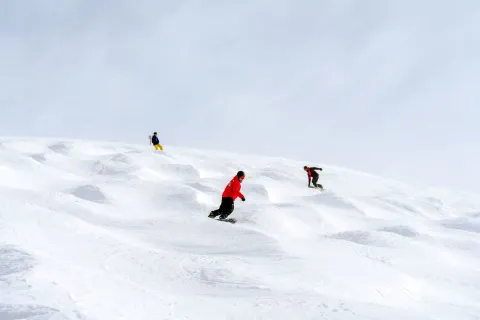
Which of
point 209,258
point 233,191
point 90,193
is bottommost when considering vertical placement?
point 209,258

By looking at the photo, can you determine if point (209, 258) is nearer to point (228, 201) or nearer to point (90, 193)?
point (228, 201)

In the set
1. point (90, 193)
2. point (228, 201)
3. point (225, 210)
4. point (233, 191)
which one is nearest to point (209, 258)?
point (225, 210)

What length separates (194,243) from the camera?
28.6 ft

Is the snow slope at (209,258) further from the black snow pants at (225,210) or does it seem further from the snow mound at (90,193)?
the black snow pants at (225,210)

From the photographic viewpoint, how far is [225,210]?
11.2 metres

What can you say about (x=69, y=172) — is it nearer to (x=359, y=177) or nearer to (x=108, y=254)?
(x=108, y=254)

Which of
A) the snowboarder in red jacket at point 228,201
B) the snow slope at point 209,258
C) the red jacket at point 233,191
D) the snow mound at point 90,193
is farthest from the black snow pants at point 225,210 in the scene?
the snow mound at point 90,193

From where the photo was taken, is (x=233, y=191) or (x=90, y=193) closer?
(x=233, y=191)

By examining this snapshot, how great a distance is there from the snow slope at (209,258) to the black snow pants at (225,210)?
0.51m

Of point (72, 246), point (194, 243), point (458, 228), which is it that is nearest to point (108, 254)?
point (72, 246)

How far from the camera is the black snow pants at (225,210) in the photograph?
1118 centimetres

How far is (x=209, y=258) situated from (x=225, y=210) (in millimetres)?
3901

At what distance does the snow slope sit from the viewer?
4.95 metres

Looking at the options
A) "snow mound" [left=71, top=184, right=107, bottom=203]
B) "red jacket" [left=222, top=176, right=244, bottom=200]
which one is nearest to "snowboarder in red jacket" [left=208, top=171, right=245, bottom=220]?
"red jacket" [left=222, top=176, right=244, bottom=200]
